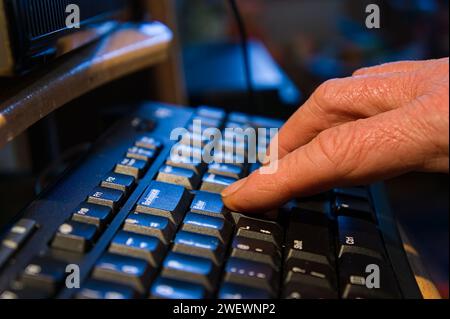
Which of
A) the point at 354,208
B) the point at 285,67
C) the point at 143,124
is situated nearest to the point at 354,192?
the point at 354,208

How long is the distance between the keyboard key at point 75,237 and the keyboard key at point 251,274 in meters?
0.10

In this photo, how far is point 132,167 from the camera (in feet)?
1.56

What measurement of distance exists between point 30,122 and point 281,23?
4.42 ft

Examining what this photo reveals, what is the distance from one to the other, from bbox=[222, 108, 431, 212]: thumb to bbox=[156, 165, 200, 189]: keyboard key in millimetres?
40

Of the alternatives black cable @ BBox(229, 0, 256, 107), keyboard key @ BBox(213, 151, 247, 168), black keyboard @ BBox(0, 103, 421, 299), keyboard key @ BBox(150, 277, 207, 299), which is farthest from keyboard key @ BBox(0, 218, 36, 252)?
black cable @ BBox(229, 0, 256, 107)

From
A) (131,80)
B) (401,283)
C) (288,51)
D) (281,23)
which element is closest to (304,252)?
(401,283)

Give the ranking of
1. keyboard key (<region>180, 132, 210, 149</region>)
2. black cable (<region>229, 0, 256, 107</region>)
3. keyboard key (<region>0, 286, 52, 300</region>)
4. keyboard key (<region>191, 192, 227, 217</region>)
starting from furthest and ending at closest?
1. black cable (<region>229, 0, 256, 107</region>)
2. keyboard key (<region>180, 132, 210, 149</region>)
3. keyboard key (<region>191, 192, 227, 217</region>)
4. keyboard key (<region>0, 286, 52, 300</region>)

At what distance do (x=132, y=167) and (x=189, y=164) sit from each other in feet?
0.19

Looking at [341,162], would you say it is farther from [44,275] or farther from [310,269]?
[44,275]

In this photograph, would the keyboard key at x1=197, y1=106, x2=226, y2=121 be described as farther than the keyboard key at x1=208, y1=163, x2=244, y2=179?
Yes

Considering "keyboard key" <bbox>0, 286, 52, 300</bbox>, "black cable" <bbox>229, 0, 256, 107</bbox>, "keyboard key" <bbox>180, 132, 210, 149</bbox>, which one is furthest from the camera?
"black cable" <bbox>229, 0, 256, 107</bbox>

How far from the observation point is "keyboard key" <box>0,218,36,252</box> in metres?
0.36

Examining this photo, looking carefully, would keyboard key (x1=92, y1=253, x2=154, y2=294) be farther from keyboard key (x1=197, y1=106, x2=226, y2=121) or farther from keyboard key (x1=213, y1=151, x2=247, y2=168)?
keyboard key (x1=197, y1=106, x2=226, y2=121)

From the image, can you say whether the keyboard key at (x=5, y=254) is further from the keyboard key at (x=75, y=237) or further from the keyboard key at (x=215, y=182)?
the keyboard key at (x=215, y=182)
